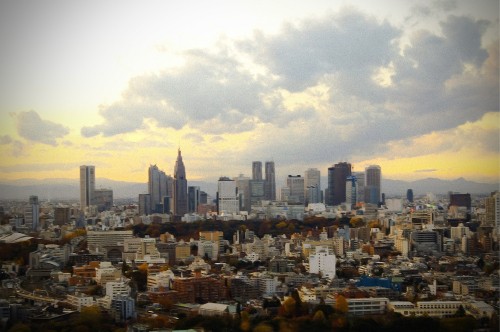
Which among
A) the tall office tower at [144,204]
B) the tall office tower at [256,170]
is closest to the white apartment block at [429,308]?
the tall office tower at [256,170]

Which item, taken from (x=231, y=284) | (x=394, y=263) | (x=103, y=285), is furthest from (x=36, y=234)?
(x=394, y=263)

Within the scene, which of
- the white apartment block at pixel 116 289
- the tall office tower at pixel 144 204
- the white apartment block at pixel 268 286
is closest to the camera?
the white apartment block at pixel 116 289

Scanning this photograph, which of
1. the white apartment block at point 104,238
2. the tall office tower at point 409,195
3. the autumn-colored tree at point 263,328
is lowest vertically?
the autumn-colored tree at point 263,328

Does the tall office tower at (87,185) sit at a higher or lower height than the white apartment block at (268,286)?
higher

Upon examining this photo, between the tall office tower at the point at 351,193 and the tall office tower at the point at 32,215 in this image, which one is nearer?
the tall office tower at the point at 32,215

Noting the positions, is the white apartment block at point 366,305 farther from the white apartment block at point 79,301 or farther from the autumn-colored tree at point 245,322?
the white apartment block at point 79,301

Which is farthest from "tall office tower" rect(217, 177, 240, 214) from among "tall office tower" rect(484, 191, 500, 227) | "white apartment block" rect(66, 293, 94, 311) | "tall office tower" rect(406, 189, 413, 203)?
"white apartment block" rect(66, 293, 94, 311)

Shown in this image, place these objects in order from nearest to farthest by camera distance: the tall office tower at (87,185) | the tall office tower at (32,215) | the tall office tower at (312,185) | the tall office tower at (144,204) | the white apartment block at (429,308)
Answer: the white apartment block at (429,308) → the tall office tower at (32,215) → the tall office tower at (87,185) → the tall office tower at (144,204) → the tall office tower at (312,185)
